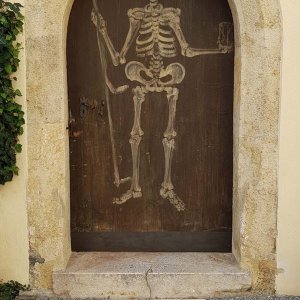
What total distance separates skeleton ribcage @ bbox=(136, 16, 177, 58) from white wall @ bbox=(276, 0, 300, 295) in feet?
2.89

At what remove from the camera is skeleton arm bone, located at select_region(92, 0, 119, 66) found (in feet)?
13.2

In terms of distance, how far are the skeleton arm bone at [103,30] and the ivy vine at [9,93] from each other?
0.61 m

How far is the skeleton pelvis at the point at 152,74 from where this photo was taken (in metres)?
4.09

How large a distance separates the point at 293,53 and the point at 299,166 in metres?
0.80

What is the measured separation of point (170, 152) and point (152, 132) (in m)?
0.21

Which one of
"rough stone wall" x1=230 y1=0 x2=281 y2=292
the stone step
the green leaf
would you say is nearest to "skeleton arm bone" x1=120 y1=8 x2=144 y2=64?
"rough stone wall" x1=230 y1=0 x2=281 y2=292

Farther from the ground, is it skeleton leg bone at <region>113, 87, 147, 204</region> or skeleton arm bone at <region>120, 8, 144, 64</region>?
skeleton arm bone at <region>120, 8, 144, 64</region>

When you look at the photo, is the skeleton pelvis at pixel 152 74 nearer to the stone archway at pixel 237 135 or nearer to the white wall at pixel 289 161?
the stone archway at pixel 237 135

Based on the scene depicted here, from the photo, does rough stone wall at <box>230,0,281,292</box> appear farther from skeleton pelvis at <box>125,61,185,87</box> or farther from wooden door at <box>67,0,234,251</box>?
skeleton pelvis at <box>125,61,185,87</box>

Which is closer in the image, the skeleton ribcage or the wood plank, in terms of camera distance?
the skeleton ribcage

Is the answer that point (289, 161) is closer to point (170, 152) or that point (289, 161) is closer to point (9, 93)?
point (170, 152)

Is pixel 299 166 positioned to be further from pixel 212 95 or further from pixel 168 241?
pixel 168 241

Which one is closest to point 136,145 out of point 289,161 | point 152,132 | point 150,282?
point 152,132

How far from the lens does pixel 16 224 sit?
3840mm
